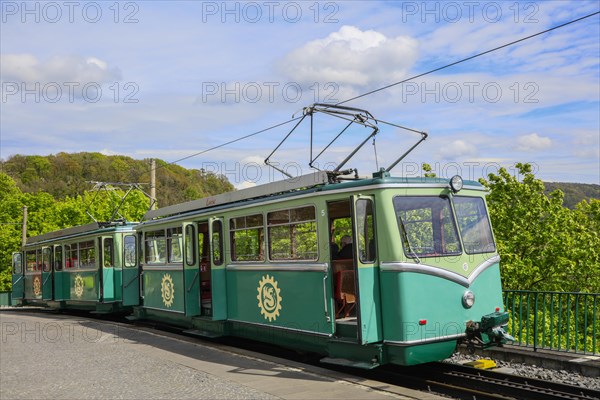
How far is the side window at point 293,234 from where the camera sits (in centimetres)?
903

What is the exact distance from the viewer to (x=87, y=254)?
1917cm

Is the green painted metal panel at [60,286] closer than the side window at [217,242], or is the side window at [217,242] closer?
the side window at [217,242]

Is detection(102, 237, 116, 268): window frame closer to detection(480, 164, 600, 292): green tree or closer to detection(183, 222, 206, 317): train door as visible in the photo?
detection(183, 222, 206, 317): train door

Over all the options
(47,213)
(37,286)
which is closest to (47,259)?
(37,286)

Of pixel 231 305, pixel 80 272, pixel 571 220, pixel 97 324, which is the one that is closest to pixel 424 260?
pixel 231 305

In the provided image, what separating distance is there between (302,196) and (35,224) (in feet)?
157

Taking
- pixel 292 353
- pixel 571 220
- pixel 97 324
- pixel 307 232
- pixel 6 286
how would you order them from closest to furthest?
pixel 307 232
pixel 292 353
pixel 97 324
pixel 571 220
pixel 6 286

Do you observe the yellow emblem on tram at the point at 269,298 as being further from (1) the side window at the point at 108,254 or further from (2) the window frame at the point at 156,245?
(1) the side window at the point at 108,254

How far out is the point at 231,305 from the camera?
11.2 meters

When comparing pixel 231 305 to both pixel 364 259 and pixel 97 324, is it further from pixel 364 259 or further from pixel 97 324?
pixel 97 324

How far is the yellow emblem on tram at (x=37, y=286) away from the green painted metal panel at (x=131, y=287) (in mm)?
8705

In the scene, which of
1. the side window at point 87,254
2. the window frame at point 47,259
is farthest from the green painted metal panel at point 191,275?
the window frame at point 47,259

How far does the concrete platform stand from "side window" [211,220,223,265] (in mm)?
1594

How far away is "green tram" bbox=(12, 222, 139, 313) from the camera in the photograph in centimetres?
1738
